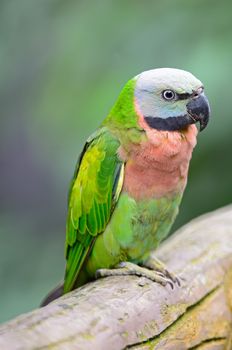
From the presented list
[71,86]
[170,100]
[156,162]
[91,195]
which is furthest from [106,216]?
[71,86]

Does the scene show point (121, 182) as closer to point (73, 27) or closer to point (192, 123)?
point (192, 123)

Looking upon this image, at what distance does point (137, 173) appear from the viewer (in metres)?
1.73

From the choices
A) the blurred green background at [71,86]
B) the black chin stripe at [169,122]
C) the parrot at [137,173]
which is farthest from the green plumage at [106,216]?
the blurred green background at [71,86]

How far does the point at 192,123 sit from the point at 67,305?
1.92ft

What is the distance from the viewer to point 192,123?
1726 mm

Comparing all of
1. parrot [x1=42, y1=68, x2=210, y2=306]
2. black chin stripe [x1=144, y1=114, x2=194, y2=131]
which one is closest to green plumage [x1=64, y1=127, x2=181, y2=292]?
parrot [x1=42, y1=68, x2=210, y2=306]

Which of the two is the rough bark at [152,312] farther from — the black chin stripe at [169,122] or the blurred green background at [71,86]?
the blurred green background at [71,86]

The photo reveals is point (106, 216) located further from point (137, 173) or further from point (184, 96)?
point (184, 96)

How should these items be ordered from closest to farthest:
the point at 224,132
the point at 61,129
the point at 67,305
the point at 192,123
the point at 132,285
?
1. the point at 67,305
2. the point at 132,285
3. the point at 192,123
4. the point at 224,132
5. the point at 61,129

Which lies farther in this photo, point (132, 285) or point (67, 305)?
point (132, 285)

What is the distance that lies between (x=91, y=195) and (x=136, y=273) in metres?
0.23

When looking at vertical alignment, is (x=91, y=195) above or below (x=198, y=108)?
below

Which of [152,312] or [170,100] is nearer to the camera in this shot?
[152,312]

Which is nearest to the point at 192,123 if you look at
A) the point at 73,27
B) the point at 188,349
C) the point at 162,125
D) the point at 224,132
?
the point at 162,125
